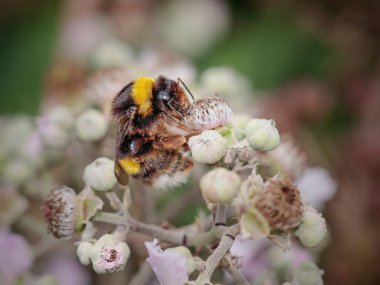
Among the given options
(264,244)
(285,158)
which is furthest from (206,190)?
(264,244)

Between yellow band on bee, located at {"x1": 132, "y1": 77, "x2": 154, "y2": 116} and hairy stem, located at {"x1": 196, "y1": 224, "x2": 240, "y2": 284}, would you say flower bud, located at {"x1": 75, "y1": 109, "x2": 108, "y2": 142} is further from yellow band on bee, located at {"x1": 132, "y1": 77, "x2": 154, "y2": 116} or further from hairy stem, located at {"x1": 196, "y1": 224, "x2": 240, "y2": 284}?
hairy stem, located at {"x1": 196, "y1": 224, "x2": 240, "y2": 284}

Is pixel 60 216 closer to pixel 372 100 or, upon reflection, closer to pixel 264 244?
pixel 264 244

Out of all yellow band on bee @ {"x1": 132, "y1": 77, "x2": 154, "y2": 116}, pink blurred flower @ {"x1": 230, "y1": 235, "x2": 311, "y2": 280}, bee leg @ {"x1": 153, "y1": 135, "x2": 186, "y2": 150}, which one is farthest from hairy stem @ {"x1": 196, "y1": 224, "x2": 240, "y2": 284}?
pink blurred flower @ {"x1": 230, "y1": 235, "x2": 311, "y2": 280}

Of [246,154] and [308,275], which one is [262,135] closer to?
[246,154]

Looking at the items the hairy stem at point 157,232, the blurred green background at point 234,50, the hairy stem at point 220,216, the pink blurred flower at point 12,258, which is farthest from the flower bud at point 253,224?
the blurred green background at point 234,50

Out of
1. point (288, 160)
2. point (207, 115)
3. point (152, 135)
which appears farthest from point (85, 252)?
point (288, 160)

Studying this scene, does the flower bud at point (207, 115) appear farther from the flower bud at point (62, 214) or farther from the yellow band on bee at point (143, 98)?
the flower bud at point (62, 214)

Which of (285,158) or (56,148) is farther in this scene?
(56,148)
